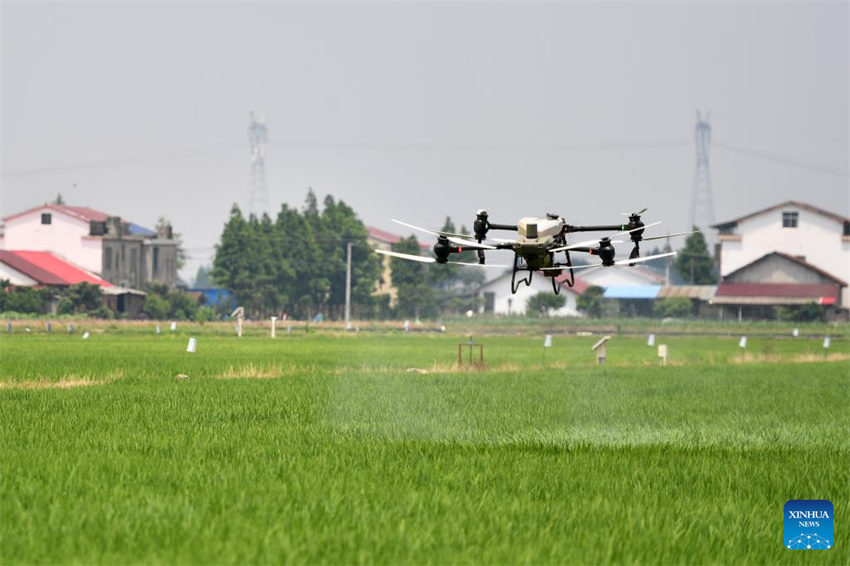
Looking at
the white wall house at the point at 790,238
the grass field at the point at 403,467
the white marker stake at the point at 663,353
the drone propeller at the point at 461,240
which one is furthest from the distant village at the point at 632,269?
the drone propeller at the point at 461,240

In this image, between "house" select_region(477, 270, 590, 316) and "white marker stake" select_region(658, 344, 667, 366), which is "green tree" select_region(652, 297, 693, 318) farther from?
"white marker stake" select_region(658, 344, 667, 366)

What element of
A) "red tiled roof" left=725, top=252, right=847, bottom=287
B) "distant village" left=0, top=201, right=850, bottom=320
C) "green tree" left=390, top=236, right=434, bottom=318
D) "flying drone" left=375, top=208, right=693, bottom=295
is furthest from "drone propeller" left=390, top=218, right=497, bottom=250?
"red tiled roof" left=725, top=252, right=847, bottom=287

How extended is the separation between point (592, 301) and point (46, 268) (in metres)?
40.4

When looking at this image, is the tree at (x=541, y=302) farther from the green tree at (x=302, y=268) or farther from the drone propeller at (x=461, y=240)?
the drone propeller at (x=461, y=240)

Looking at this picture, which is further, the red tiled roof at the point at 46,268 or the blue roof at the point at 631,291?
the blue roof at the point at 631,291

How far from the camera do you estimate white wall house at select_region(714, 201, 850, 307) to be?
317ft

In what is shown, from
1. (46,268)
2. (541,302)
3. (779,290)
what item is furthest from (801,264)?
(46,268)

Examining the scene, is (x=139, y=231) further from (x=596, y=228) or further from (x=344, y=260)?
(x=596, y=228)

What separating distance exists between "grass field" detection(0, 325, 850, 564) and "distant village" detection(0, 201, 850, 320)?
48998 mm

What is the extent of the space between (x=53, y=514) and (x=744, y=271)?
89650 millimetres

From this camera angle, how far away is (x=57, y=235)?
113m

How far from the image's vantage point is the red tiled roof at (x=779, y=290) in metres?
98.6

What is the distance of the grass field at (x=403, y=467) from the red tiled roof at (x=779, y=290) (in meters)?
56.2

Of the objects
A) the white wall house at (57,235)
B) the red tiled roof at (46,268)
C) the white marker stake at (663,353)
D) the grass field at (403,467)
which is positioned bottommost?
the grass field at (403,467)
